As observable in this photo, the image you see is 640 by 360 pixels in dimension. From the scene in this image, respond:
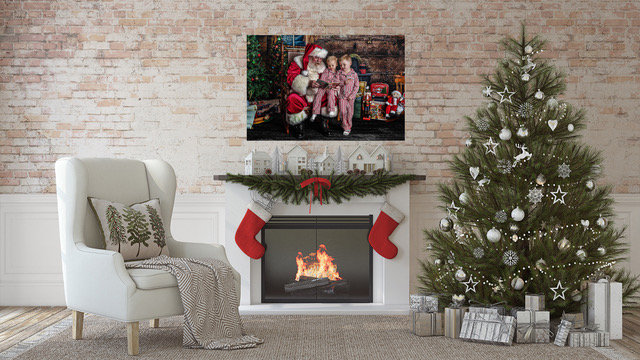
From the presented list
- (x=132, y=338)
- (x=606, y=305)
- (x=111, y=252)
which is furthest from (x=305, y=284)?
(x=606, y=305)

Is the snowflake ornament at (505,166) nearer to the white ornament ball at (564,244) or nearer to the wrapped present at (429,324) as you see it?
the white ornament ball at (564,244)

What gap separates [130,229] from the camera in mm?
3617

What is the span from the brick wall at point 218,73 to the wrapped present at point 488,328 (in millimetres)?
1574

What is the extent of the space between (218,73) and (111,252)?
6.96 ft

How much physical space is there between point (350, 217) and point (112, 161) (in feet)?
6.06

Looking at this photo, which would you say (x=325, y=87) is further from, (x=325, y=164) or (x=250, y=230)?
(x=250, y=230)

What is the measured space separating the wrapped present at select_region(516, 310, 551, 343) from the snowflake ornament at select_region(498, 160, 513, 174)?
85 cm

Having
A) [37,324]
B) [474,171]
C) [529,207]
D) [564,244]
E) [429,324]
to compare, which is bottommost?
[37,324]

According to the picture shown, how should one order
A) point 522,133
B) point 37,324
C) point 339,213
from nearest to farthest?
point 522,133
point 37,324
point 339,213

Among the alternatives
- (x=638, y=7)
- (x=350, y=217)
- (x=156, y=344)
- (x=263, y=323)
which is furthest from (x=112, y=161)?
(x=638, y=7)

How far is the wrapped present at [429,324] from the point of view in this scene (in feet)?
12.3

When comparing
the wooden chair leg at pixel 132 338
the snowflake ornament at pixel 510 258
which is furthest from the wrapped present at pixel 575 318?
the wooden chair leg at pixel 132 338

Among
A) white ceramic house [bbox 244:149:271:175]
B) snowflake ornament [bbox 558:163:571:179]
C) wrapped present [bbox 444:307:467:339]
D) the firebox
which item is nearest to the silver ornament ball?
wrapped present [bbox 444:307:467:339]

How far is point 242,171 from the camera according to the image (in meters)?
4.96
